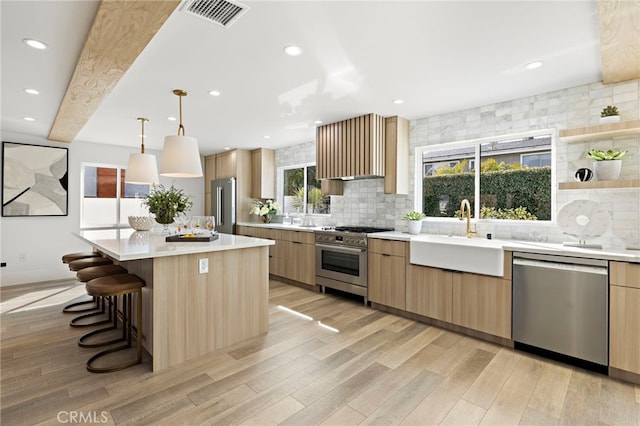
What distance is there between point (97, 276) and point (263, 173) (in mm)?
3908

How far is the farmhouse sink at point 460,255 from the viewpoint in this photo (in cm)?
286

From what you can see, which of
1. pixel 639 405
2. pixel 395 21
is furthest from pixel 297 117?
pixel 639 405

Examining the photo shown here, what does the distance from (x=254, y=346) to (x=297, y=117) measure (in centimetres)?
284

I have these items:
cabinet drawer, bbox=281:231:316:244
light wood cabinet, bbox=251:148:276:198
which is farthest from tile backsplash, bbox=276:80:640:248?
light wood cabinet, bbox=251:148:276:198

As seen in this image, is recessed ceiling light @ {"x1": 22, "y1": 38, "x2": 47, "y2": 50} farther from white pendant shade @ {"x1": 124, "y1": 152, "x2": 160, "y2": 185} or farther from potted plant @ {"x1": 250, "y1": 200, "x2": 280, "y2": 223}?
potted plant @ {"x1": 250, "y1": 200, "x2": 280, "y2": 223}

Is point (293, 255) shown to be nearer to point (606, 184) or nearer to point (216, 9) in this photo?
point (216, 9)

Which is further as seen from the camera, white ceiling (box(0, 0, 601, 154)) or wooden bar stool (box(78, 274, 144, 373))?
wooden bar stool (box(78, 274, 144, 373))

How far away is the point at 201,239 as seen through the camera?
2914mm

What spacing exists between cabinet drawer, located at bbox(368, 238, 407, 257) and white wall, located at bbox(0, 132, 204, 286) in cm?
525

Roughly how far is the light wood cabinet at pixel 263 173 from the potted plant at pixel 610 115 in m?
5.08

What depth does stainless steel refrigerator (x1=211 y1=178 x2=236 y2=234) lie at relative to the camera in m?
6.28

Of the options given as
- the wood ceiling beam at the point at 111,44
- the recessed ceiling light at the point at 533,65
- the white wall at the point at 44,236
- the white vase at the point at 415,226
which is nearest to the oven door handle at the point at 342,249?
the white vase at the point at 415,226

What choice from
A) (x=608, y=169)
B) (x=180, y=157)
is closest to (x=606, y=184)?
(x=608, y=169)

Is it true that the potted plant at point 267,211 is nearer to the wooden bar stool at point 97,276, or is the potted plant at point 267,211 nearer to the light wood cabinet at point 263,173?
the light wood cabinet at point 263,173
